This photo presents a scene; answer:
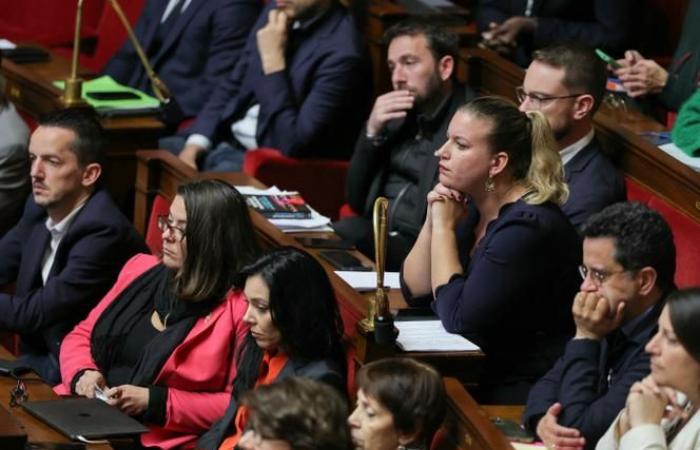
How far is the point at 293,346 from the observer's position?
3.59 meters

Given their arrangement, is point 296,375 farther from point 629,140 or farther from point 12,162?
point 12,162

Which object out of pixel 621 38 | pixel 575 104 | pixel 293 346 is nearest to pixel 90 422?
pixel 293 346

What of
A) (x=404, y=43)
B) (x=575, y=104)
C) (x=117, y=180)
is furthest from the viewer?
(x=117, y=180)

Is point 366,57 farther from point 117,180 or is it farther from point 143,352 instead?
point 143,352

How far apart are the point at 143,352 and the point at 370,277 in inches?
21.2

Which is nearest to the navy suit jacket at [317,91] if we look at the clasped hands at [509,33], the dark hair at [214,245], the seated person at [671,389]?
the clasped hands at [509,33]

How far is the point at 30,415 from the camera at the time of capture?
364 cm

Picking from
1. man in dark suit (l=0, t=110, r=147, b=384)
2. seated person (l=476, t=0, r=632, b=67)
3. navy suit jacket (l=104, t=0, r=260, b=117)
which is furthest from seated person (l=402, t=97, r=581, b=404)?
navy suit jacket (l=104, t=0, r=260, b=117)

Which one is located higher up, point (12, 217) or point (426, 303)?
point (426, 303)

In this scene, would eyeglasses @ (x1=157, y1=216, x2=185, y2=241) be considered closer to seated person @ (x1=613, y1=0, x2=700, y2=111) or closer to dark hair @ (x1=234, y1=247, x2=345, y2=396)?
dark hair @ (x1=234, y1=247, x2=345, y2=396)

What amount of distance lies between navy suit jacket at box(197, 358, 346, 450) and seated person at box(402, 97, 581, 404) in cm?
29

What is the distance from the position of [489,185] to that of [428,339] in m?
0.41

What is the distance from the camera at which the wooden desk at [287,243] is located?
3.52 meters

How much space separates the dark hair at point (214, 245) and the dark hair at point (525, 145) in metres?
0.56
